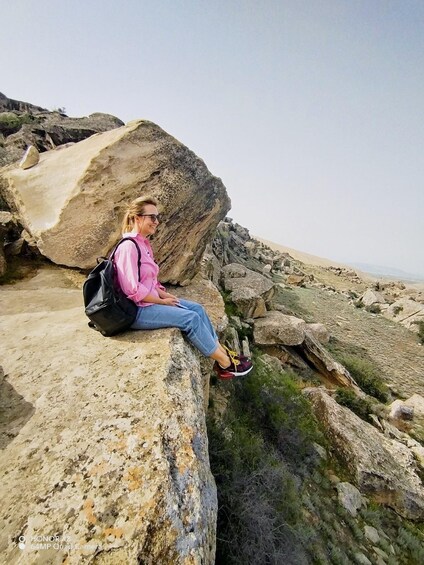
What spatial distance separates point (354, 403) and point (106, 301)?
1024cm

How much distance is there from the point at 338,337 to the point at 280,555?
16.8 metres

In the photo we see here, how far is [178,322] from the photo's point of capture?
3.74m

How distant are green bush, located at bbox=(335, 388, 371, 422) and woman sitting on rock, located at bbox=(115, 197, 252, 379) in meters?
8.33

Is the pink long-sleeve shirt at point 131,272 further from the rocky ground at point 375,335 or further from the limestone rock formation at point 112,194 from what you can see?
the rocky ground at point 375,335

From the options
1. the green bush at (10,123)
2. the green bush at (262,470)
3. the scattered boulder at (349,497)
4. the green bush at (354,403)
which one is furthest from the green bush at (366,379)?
the green bush at (10,123)

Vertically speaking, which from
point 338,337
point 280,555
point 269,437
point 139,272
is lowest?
point 338,337

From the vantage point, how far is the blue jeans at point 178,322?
3.68 meters

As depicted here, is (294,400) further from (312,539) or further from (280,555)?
(280,555)

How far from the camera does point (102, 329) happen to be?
3.52 meters

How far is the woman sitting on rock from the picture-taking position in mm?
3412

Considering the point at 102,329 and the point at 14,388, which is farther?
the point at 102,329

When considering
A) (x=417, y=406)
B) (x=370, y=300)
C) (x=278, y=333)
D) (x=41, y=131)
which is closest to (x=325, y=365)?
(x=278, y=333)

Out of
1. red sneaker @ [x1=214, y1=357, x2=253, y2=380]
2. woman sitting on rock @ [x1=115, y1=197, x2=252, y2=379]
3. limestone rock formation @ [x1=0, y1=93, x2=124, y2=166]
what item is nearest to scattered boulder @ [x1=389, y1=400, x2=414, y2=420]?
red sneaker @ [x1=214, y1=357, x2=253, y2=380]

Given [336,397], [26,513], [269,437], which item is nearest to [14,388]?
[26,513]
